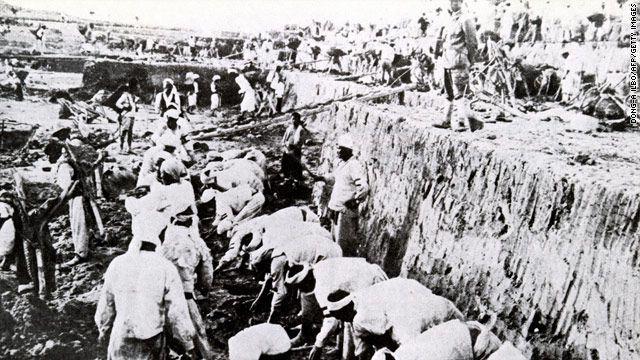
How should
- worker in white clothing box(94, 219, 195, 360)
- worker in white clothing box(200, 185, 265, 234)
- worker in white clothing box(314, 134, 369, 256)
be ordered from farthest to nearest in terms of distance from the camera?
1. worker in white clothing box(200, 185, 265, 234)
2. worker in white clothing box(314, 134, 369, 256)
3. worker in white clothing box(94, 219, 195, 360)

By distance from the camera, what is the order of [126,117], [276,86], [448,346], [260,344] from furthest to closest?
[276,86] < [126,117] < [260,344] < [448,346]

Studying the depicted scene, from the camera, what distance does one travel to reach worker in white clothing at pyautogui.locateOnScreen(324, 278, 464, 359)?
284 cm

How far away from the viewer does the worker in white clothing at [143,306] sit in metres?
2.66

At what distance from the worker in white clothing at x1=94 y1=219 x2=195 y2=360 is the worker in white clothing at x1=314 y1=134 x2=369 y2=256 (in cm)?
231

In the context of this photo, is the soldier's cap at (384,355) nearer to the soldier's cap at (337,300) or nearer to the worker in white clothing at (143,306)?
the soldier's cap at (337,300)

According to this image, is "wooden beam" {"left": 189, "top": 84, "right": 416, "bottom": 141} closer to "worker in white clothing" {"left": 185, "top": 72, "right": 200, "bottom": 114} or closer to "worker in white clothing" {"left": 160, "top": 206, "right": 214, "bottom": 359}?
"worker in white clothing" {"left": 185, "top": 72, "right": 200, "bottom": 114}

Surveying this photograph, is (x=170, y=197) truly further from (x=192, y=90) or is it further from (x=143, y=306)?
(x=192, y=90)

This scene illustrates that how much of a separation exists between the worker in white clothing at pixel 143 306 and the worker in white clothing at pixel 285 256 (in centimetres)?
123

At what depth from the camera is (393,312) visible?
2.89 metres

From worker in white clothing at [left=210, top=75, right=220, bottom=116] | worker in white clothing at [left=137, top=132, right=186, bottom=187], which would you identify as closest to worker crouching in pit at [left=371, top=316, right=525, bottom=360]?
worker in white clothing at [left=137, top=132, right=186, bottom=187]

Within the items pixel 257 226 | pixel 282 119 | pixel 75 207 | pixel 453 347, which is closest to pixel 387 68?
pixel 282 119

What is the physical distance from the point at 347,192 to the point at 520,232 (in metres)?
1.79

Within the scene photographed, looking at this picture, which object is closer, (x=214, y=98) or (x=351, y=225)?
(x=351, y=225)

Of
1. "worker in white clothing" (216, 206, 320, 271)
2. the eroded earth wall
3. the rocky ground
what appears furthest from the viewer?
"worker in white clothing" (216, 206, 320, 271)
